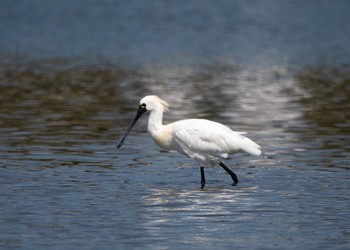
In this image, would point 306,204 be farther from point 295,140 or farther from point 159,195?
point 295,140

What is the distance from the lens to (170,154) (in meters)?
17.2

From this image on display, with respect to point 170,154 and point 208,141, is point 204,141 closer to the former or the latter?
point 208,141

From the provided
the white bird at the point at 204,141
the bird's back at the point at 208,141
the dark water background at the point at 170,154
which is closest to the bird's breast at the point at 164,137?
the white bird at the point at 204,141

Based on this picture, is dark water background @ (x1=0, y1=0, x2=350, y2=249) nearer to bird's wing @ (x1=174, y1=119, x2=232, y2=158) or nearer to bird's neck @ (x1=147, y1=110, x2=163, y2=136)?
bird's wing @ (x1=174, y1=119, x2=232, y2=158)

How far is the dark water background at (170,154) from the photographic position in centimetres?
1136

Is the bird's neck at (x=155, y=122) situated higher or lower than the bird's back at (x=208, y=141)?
higher

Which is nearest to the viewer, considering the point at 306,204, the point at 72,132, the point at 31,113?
the point at 306,204

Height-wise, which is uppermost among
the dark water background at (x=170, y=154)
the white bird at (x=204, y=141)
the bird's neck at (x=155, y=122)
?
the bird's neck at (x=155, y=122)

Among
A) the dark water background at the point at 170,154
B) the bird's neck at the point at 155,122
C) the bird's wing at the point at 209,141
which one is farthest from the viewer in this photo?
the bird's neck at the point at 155,122

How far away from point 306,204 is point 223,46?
31312mm

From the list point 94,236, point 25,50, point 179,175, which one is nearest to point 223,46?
point 25,50

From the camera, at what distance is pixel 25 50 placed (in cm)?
4181

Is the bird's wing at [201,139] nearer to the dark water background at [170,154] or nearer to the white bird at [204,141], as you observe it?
the white bird at [204,141]

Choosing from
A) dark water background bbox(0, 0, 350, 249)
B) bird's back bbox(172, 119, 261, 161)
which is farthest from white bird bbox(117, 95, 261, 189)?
dark water background bbox(0, 0, 350, 249)
